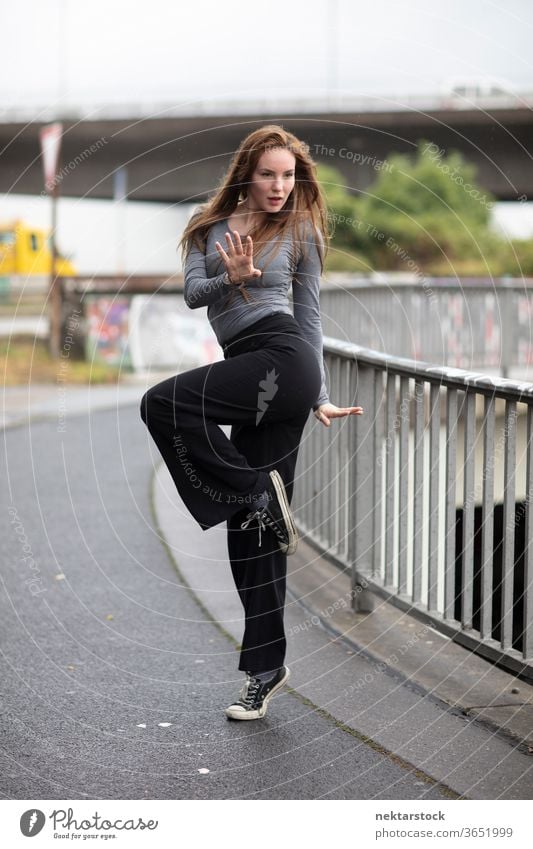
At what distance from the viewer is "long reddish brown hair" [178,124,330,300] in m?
4.07

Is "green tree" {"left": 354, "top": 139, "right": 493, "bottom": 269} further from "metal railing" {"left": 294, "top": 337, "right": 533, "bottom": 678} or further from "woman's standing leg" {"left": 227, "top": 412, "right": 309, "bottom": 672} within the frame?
"woman's standing leg" {"left": 227, "top": 412, "right": 309, "bottom": 672}

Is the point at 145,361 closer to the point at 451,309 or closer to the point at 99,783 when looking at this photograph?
the point at 451,309

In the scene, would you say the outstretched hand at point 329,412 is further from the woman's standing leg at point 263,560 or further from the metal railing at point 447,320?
the metal railing at point 447,320

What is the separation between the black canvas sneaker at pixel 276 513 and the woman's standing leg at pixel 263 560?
43 mm

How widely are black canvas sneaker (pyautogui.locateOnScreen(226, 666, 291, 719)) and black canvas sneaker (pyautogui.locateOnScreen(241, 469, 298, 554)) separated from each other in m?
0.53

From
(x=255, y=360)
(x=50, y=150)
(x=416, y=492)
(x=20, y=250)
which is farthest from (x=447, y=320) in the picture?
(x=20, y=250)

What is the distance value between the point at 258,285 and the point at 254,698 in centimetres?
144

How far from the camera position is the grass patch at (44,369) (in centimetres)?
1745

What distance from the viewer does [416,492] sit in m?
5.31

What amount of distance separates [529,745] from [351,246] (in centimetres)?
4208

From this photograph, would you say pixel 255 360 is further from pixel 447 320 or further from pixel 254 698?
pixel 447 320

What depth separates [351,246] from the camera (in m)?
45.3

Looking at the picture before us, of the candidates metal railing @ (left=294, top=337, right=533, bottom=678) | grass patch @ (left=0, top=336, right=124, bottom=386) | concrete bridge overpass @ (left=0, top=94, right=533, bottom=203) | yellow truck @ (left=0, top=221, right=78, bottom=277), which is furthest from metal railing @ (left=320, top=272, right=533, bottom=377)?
yellow truck @ (left=0, top=221, right=78, bottom=277)

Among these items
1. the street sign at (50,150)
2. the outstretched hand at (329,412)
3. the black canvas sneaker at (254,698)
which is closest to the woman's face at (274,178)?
the outstretched hand at (329,412)
